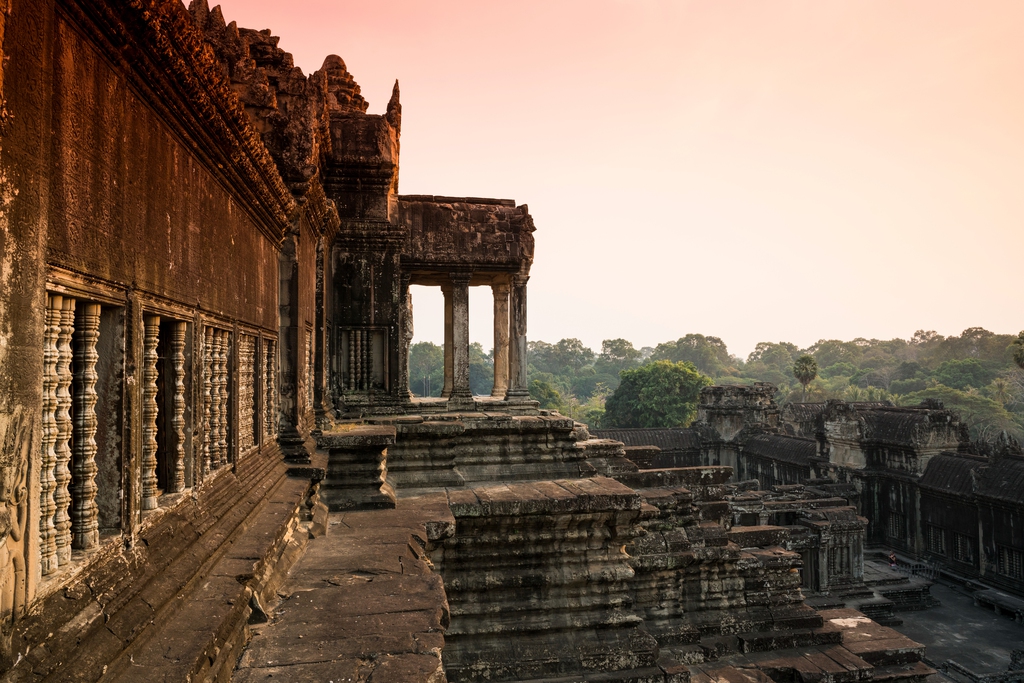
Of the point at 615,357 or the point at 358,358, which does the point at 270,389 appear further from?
the point at 615,357

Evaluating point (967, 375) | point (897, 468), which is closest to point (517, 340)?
point (897, 468)

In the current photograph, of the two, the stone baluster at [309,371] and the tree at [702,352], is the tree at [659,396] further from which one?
the tree at [702,352]

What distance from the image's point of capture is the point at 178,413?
3.04 metres

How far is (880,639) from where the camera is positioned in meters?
9.66

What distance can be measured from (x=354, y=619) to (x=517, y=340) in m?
9.19

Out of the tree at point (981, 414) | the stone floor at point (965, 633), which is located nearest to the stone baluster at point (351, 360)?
the stone floor at point (965, 633)

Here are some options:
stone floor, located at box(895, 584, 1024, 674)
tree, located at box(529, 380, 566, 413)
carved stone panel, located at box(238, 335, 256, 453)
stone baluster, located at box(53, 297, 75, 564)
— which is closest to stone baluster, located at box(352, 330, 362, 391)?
carved stone panel, located at box(238, 335, 256, 453)

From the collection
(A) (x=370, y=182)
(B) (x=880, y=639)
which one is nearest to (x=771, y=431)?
(B) (x=880, y=639)

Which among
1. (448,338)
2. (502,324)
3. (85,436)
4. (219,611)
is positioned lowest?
(219,611)

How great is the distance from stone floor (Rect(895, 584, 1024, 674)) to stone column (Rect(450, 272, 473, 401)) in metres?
13.3

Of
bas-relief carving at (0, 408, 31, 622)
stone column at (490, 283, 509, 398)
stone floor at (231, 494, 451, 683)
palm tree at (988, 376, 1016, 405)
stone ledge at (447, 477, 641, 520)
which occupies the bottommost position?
palm tree at (988, 376, 1016, 405)

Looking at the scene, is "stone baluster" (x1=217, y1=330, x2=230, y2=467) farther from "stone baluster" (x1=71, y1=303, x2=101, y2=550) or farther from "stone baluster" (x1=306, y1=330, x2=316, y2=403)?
"stone baluster" (x1=306, y1=330, x2=316, y2=403)

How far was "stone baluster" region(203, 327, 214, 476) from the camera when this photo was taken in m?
3.44

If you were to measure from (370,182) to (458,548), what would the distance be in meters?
4.77
